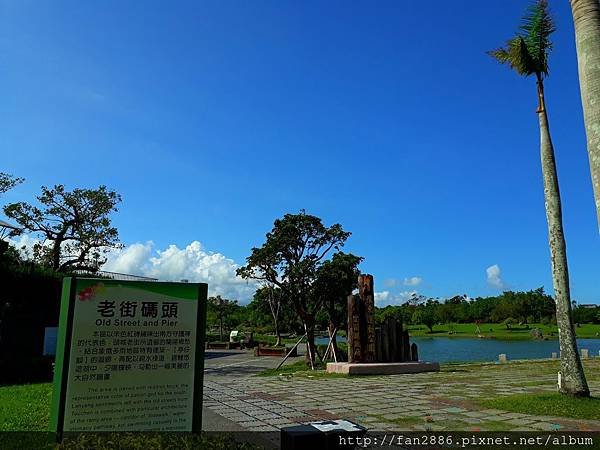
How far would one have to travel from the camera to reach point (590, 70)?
395 cm

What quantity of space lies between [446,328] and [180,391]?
77.1 m

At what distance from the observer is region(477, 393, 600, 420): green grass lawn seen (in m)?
6.82

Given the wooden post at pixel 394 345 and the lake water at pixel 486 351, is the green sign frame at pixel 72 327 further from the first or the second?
the lake water at pixel 486 351

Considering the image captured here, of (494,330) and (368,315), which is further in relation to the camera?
(494,330)

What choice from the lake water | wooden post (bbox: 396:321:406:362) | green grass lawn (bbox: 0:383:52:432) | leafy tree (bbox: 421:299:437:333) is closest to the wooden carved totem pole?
wooden post (bbox: 396:321:406:362)

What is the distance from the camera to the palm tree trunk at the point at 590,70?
151 inches

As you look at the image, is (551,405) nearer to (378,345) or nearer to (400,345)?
(378,345)

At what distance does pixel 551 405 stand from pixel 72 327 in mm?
6943

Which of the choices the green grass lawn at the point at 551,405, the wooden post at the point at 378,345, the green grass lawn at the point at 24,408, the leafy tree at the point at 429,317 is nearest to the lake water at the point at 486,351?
the wooden post at the point at 378,345

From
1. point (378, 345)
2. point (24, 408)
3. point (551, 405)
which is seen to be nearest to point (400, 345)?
point (378, 345)

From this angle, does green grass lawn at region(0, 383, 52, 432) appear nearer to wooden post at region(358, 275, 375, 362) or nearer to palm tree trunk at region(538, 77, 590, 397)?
palm tree trunk at region(538, 77, 590, 397)

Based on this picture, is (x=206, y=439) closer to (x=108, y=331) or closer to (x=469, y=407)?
(x=108, y=331)

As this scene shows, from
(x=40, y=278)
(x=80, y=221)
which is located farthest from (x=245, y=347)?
(x=40, y=278)

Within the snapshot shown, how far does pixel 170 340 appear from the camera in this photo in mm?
4598
